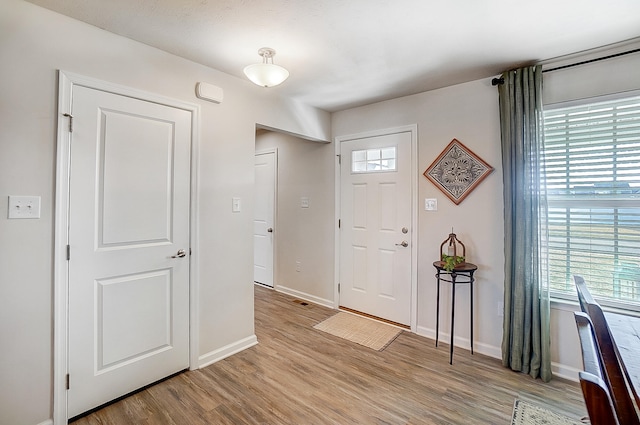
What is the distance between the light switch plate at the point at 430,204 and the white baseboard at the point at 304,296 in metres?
1.69

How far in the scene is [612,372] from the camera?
2.40 feet

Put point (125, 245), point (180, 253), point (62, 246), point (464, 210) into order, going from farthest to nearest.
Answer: point (464, 210) < point (180, 253) < point (125, 245) < point (62, 246)

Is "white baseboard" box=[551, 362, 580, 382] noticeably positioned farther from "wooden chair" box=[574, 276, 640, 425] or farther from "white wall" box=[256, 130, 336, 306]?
"white wall" box=[256, 130, 336, 306]

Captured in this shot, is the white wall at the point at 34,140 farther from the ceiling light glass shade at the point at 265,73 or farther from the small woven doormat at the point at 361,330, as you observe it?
the small woven doormat at the point at 361,330

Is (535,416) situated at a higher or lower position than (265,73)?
lower

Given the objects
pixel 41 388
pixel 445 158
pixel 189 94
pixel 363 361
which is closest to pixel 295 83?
pixel 189 94

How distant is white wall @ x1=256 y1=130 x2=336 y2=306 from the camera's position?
381 centimetres

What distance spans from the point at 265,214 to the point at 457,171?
9.25 feet

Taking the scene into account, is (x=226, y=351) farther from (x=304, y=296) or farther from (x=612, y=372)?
(x=612, y=372)

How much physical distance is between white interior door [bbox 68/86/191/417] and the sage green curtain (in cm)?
254

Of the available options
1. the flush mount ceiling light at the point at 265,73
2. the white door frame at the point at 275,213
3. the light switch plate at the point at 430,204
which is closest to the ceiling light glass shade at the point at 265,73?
the flush mount ceiling light at the point at 265,73

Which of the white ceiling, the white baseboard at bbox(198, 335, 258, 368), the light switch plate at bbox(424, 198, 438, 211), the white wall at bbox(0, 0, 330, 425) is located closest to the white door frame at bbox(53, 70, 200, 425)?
the white wall at bbox(0, 0, 330, 425)

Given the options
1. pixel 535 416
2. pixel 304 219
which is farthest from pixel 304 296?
pixel 535 416

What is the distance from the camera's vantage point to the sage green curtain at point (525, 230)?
227cm
